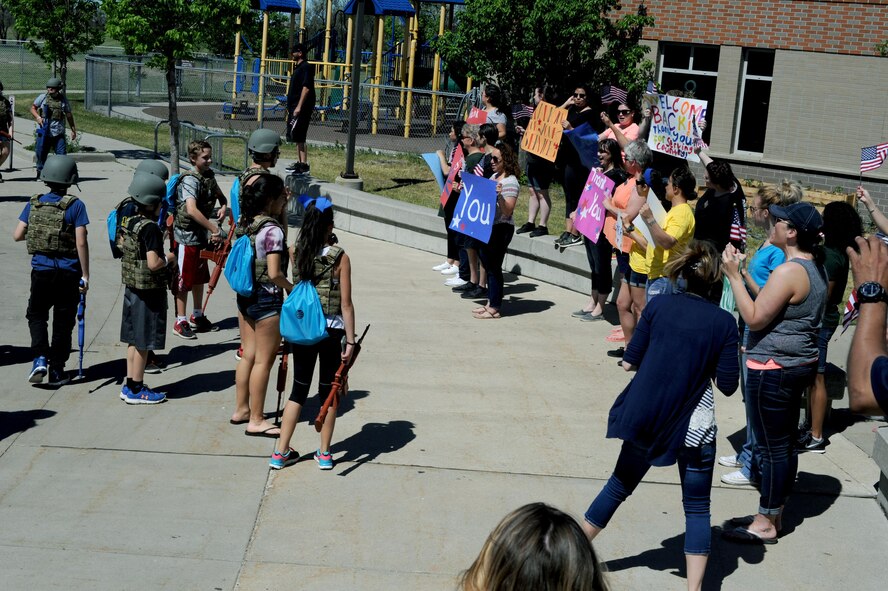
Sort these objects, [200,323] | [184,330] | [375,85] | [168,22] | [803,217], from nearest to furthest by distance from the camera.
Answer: [803,217] < [184,330] < [200,323] < [168,22] < [375,85]

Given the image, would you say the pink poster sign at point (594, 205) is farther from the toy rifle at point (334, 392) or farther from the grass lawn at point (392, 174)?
the toy rifle at point (334, 392)

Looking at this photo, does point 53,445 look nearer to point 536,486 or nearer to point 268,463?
point 268,463

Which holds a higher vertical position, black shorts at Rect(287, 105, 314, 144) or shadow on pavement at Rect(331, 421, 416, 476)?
black shorts at Rect(287, 105, 314, 144)

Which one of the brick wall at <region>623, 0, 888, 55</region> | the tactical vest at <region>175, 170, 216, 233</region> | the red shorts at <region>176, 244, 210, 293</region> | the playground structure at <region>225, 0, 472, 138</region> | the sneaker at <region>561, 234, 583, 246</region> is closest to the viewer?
the tactical vest at <region>175, 170, 216, 233</region>

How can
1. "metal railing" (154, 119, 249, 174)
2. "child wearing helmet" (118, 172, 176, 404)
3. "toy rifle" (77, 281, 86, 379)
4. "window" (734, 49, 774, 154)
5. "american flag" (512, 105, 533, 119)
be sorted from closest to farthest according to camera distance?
"child wearing helmet" (118, 172, 176, 404), "toy rifle" (77, 281, 86, 379), "american flag" (512, 105, 533, 119), "metal railing" (154, 119, 249, 174), "window" (734, 49, 774, 154)

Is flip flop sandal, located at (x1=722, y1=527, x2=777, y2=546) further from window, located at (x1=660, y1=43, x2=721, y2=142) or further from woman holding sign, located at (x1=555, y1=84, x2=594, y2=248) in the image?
window, located at (x1=660, y1=43, x2=721, y2=142)

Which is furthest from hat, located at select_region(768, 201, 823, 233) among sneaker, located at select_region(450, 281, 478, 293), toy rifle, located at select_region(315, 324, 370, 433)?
sneaker, located at select_region(450, 281, 478, 293)

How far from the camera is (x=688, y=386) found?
511cm

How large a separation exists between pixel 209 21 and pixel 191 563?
12.7 m

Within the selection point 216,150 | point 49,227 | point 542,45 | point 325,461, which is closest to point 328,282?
point 325,461

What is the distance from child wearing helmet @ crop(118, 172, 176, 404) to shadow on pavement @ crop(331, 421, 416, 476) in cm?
164

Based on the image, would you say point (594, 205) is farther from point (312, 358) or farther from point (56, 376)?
point (56, 376)

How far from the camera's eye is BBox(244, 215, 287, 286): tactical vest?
701 cm

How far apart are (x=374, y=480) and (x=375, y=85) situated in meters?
14.6
